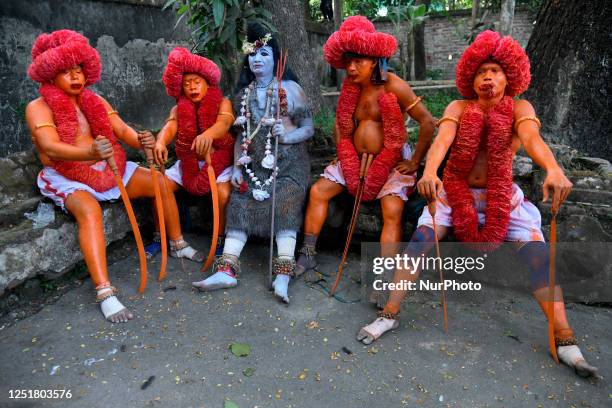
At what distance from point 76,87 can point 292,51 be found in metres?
2.43

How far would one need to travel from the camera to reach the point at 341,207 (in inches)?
143

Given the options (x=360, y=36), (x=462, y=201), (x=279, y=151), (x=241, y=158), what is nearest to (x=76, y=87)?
(x=241, y=158)

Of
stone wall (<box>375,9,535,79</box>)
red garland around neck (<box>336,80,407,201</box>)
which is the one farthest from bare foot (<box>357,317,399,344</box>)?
stone wall (<box>375,9,535,79</box>)

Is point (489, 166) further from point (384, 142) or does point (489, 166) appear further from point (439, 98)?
point (439, 98)

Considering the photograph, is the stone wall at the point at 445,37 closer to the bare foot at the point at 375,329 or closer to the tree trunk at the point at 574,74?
the tree trunk at the point at 574,74

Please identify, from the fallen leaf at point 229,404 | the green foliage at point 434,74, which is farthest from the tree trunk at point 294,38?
the green foliage at point 434,74

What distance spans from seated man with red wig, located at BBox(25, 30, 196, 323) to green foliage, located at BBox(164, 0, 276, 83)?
4.35 feet

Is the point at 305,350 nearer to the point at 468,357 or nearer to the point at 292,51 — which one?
the point at 468,357

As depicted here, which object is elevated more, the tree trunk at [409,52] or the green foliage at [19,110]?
the tree trunk at [409,52]

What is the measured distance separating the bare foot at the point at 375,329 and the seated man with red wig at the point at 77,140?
1.41m

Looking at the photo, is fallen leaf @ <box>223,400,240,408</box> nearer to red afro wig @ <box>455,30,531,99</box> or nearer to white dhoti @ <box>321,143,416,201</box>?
white dhoti @ <box>321,143,416,201</box>

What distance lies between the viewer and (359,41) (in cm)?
303

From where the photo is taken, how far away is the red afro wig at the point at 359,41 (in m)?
3.03

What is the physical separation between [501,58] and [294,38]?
2725mm
